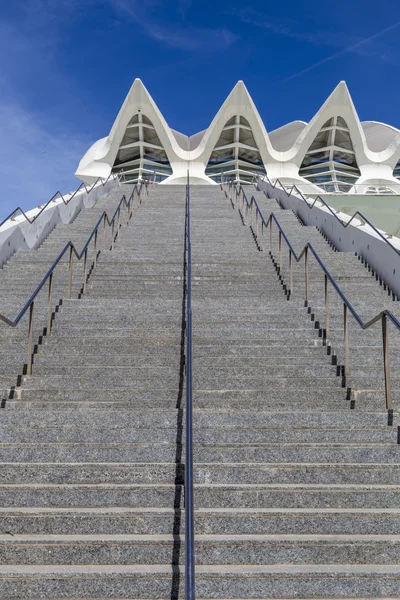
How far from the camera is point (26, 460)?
3.86 metres

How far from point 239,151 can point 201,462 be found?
4710cm

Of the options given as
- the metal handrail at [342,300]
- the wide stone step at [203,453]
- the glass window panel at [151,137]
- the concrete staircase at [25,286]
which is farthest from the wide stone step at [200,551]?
the glass window panel at [151,137]

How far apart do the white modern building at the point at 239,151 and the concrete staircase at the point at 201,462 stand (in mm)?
39249

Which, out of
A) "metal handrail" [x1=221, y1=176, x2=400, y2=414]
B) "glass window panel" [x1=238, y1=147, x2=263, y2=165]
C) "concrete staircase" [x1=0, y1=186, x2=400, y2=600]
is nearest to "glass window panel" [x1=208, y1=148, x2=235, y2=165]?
"glass window panel" [x1=238, y1=147, x2=263, y2=165]

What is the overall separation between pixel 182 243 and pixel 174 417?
6629mm

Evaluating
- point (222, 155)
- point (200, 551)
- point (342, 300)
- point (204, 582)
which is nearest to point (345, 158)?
point (222, 155)

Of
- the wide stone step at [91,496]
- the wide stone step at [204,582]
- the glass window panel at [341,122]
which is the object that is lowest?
the wide stone step at [204,582]

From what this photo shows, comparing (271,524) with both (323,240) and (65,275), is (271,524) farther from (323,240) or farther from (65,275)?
(323,240)

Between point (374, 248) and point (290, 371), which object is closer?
point (290, 371)

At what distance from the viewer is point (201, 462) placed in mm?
3850

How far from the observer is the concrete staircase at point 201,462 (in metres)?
2.91

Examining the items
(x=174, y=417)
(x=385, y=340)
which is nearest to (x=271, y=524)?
(x=174, y=417)

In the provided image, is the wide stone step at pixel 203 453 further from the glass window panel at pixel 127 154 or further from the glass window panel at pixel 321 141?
the glass window panel at pixel 321 141

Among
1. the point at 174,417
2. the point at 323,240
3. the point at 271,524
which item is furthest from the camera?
the point at 323,240
